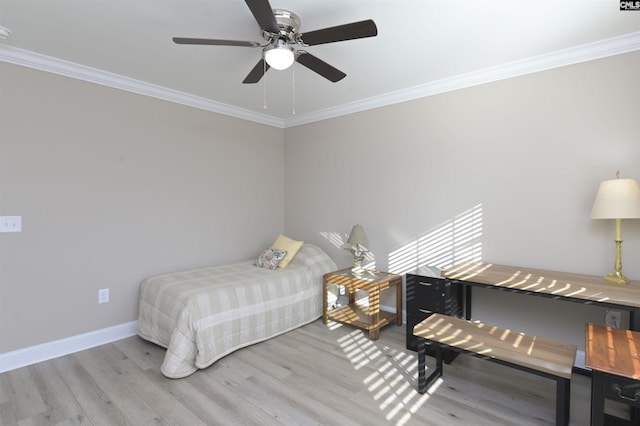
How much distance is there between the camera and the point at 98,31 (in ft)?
7.58

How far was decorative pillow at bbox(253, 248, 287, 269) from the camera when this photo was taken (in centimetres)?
370

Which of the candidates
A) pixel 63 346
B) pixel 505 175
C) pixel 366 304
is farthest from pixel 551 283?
pixel 63 346

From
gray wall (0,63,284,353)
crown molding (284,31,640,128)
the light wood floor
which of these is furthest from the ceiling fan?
the light wood floor

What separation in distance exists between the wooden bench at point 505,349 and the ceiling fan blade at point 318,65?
1.89 metres

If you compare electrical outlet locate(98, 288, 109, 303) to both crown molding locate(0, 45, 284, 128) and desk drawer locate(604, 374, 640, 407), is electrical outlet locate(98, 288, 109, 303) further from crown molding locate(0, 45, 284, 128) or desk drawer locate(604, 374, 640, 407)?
desk drawer locate(604, 374, 640, 407)

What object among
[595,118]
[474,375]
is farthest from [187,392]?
[595,118]

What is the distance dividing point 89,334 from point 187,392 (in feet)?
4.55

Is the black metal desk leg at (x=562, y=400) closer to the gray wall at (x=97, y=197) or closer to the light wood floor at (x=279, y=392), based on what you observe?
the light wood floor at (x=279, y=392)

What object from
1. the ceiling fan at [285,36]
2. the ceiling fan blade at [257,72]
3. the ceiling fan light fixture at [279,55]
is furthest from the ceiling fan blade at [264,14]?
the ceiling fan blade at [257,72]

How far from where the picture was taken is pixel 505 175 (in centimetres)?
292

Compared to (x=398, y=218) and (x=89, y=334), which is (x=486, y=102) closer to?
(x=398, y=218)

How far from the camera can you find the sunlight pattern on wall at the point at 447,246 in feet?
10.1

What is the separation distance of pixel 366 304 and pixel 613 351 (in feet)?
7.87

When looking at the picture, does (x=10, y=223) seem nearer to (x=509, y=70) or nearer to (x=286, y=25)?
(x=286, y=25)
